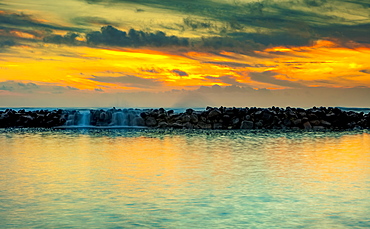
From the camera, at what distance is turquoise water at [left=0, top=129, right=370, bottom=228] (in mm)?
7352

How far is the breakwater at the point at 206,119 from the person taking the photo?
3259 centimetres

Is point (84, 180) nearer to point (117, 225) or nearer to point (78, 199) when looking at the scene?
point (78, 199)

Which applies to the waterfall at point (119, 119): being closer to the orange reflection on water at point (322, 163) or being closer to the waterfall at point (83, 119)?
the waterfall at point (83, 119)

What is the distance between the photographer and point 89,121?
36094 millimetres

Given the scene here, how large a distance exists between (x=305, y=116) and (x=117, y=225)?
1105 inches

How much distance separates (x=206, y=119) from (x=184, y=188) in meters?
23.2

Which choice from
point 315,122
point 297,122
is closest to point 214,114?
point 297,122

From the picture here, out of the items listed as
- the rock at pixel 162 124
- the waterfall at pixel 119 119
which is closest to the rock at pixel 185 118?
the rock at pixel 162 124

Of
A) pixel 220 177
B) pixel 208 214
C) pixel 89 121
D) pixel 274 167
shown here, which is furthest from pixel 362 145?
pixel 89 121

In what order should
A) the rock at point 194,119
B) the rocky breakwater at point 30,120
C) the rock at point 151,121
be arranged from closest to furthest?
the rock at point 194,119 → the rock at point 151,121 → the rocky breakwater at point 30,120

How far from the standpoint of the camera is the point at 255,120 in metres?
33.0

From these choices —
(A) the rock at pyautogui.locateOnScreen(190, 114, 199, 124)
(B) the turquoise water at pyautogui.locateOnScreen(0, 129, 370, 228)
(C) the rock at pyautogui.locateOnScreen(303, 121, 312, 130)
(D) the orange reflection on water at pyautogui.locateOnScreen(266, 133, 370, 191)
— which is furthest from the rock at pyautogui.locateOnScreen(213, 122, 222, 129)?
(B) the turquoise water at pyautogui.locateOnScreen(0, 129, 370, 228)

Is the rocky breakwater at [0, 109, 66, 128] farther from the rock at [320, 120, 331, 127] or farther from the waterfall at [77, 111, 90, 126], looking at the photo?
the rock at [320, 120, 331, 127]

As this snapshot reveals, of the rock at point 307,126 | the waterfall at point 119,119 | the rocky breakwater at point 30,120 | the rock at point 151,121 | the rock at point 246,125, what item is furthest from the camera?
the waterfall at point 119,119
